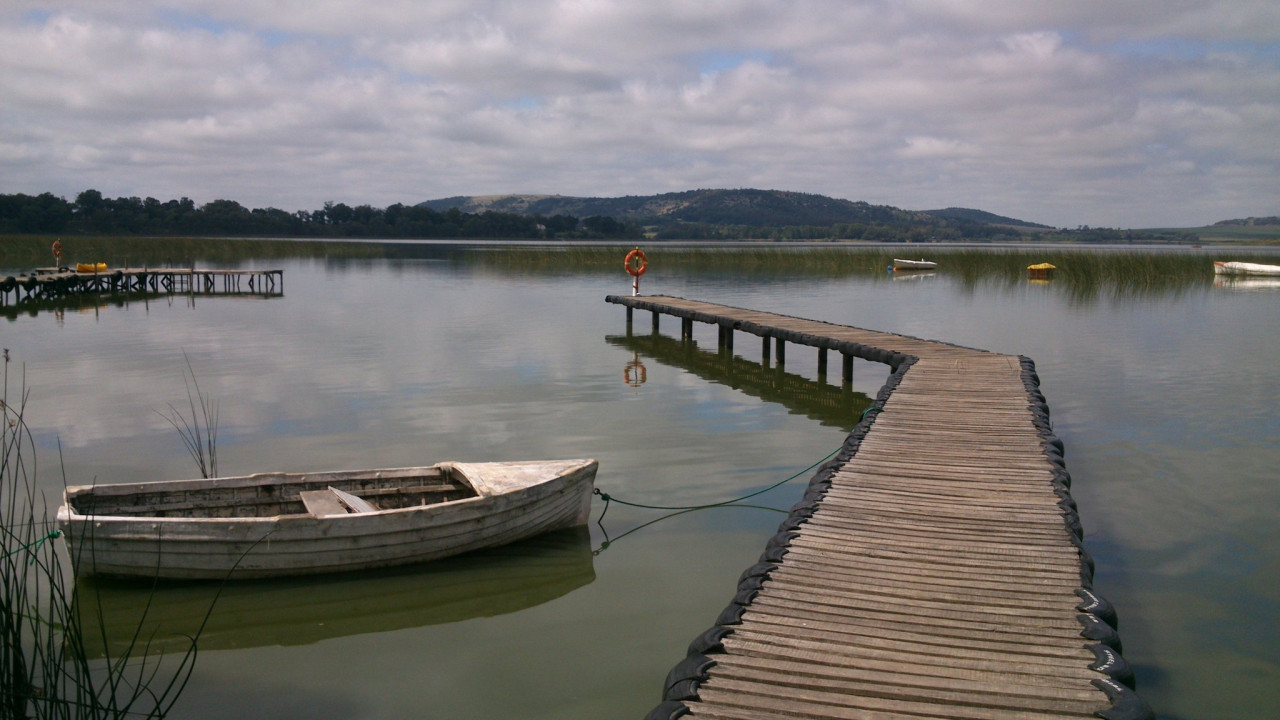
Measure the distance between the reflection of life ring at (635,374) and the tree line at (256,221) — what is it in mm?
79058

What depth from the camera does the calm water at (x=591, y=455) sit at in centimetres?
500

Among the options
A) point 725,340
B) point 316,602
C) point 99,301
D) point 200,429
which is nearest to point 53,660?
point 316,602

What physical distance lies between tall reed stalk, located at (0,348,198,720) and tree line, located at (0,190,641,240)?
85.6 m

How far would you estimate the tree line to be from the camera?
264 ft

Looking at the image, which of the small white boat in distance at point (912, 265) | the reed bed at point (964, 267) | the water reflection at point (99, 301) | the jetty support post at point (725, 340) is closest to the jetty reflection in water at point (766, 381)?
the jetty support post at point (725, 340)

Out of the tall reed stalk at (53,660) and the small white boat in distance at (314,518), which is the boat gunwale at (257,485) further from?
the tall reed stalk at (53,660)

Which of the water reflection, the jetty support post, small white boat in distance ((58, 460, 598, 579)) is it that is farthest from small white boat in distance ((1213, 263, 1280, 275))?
small white boat in distance ((58, 460, 598, 579))

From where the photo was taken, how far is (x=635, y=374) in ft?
48.4

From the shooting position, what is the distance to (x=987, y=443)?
24.3ft

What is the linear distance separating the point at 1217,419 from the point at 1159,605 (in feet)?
20.6

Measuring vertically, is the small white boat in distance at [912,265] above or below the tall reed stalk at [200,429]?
above

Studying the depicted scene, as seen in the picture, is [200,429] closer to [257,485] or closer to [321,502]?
[257,485]

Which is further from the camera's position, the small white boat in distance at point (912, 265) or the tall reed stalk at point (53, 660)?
the small white boat in distance at point (912, 265)

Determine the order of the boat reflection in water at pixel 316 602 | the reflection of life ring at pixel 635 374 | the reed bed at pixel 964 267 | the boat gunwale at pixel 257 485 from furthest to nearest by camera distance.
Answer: the reed bed at pixel 964 267 < the reflection of life ring at pixel 635 374 < the boat gunwale at pixel 257 485 < the boat reflection in water at pixel 316 602
